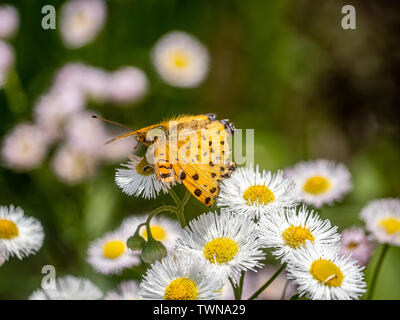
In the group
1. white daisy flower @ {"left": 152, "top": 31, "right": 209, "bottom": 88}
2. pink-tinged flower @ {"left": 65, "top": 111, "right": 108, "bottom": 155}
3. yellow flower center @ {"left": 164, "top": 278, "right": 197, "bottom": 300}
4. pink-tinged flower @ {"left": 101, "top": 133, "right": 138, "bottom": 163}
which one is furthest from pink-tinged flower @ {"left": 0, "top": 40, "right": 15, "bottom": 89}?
yellow flower center @ {"left": 164, "top": 278, "right": 197, "bottom": 300}

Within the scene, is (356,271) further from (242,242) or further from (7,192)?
(7,192)

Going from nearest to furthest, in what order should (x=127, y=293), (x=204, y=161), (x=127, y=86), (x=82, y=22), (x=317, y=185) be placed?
(x=204, y=161), (x=127, y=293), (x=317, y=185), (x=127, y=86), (x=82, y=22)

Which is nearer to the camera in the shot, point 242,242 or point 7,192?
point 242,242

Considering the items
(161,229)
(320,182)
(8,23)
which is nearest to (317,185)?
(320,182)

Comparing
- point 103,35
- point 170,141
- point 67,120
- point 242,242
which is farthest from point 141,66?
point 242,242

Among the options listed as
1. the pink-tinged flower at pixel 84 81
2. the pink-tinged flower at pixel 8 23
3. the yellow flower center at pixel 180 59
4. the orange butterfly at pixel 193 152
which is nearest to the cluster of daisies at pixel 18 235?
the orange butterfly at pixel 193 152

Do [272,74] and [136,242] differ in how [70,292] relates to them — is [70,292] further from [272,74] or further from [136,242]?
[272,74]

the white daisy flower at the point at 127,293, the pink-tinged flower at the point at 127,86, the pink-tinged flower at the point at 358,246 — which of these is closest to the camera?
the white daisy flower at the point at 127,293

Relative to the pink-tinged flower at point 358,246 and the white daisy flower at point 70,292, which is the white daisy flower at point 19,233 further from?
the pink-tinged flower at point 358,246
